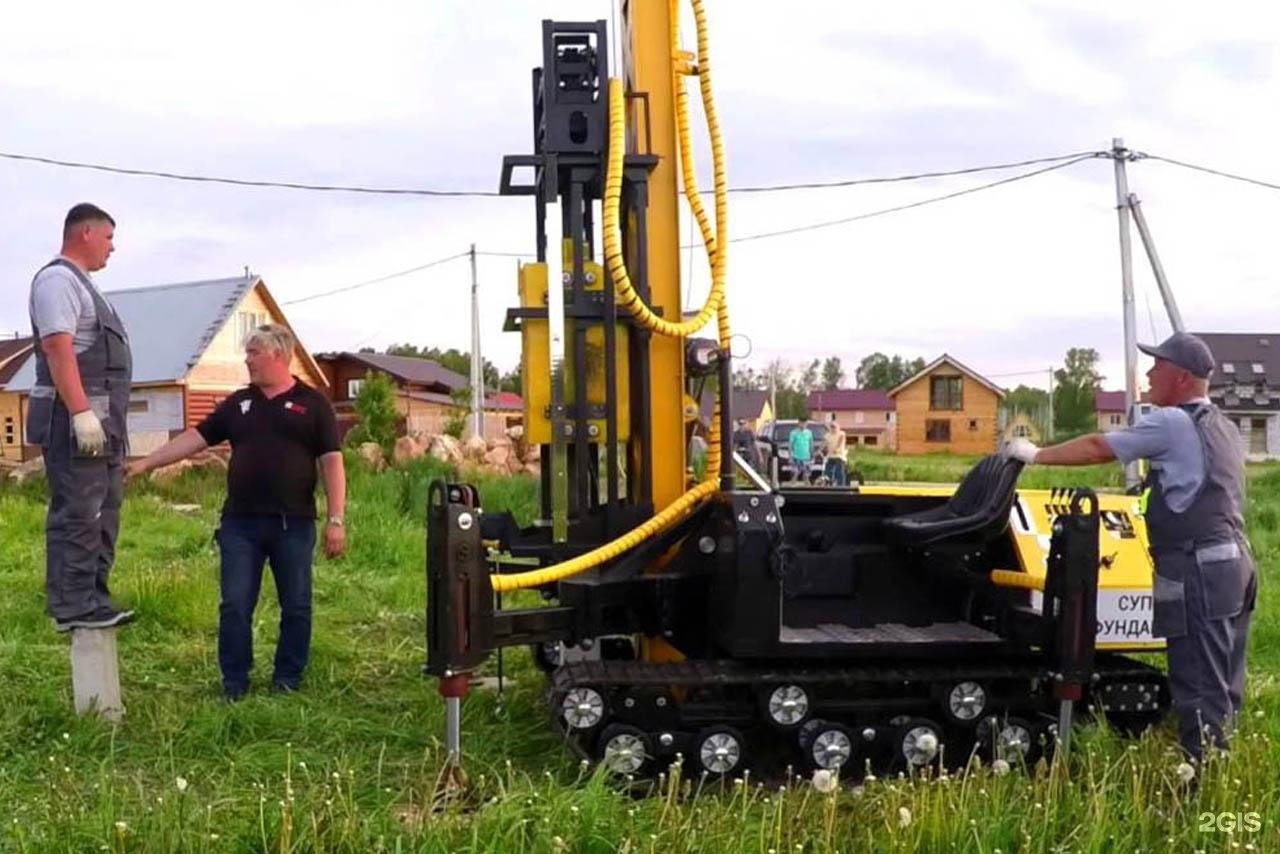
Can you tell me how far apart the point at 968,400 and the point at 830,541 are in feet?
226

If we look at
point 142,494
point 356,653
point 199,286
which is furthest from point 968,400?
point 356,653

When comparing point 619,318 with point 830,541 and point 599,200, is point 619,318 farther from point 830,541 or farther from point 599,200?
point 830,541

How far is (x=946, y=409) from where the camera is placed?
7250 cm

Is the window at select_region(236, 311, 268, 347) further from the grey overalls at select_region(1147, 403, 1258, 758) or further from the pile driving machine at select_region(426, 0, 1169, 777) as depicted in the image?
the grey overalls at select_region(1147, 403, 1258, 758)

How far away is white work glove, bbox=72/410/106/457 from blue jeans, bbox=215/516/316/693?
3.48 feet

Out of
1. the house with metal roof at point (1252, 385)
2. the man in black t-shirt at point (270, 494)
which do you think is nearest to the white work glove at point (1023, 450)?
the man in black t-shirt at point (270, 494)

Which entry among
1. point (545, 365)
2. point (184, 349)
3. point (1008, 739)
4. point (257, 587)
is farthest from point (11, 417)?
point (1008, 739)

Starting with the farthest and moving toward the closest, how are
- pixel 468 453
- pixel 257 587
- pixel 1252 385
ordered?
pixel 1252 385
pixel 468 453
pixel 257 587

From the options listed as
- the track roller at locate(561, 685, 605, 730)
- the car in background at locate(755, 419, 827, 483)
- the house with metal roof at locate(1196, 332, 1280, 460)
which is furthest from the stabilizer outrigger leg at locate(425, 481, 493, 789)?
the house with metal roof at locate(1196, 332, 1280, 460)

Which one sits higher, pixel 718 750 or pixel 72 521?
pixel 72 521

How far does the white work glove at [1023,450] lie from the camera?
484 cm

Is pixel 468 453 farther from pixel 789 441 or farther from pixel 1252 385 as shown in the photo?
pixel 1252 385

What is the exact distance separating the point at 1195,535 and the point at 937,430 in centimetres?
6881

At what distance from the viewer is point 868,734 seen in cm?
491
